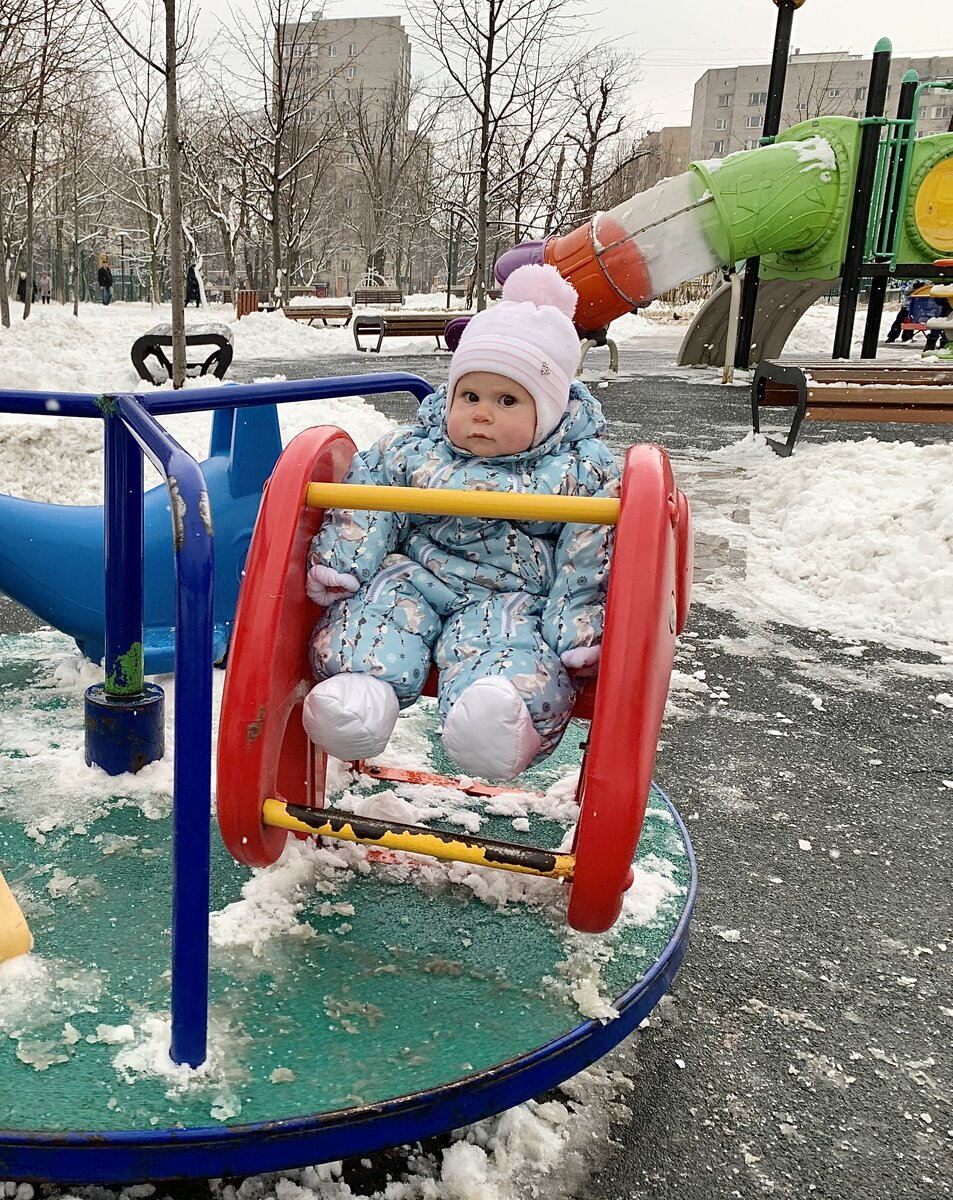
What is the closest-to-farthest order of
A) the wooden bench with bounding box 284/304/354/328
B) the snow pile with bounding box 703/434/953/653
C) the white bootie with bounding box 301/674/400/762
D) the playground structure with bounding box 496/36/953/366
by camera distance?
the white bootie with bounding box 301/674/400/762 < the snow pile with bounding box 703/434/953/653 < the playground structure with bounding box 496/36/953/366 < the wooden bench with bounding box 284/304/354/328

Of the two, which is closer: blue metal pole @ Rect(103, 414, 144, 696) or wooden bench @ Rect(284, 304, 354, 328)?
blue metal pole @ Rect(103, 414, 144, 696)

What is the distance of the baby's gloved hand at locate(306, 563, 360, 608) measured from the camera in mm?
1833

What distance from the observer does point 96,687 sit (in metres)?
2.43

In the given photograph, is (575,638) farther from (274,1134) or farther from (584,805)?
(274,1134)

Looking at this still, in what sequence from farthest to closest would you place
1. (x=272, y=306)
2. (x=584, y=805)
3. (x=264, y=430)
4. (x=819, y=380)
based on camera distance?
A: (x=272, y=306), (x=819, y=380), (x=264, y=430), (x=584, y=805)

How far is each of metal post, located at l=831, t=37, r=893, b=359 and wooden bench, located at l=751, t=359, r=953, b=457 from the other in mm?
3090

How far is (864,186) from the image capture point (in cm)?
981

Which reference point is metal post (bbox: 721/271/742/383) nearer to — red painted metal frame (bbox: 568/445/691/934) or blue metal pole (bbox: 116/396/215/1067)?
red painted metal frame (bbox: 568/445/691/934)

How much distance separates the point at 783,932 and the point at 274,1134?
1.24 m

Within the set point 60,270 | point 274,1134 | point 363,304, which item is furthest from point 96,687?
point 60,270

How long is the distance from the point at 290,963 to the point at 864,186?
10.1 metres

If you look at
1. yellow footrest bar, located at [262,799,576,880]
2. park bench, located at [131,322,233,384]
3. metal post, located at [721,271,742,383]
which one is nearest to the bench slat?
park bench, located at [131,322,233,384]

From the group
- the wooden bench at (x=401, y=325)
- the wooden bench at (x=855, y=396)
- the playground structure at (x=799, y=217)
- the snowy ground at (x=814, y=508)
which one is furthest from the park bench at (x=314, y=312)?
the wooden bench at (x=855, y=396)

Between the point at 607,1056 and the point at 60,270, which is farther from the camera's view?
the point at 60,270
